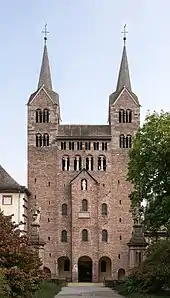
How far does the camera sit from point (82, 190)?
270 ft

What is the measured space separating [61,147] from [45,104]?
6.60 metres

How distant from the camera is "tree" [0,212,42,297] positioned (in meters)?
23.0

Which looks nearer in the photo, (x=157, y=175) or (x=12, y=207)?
(x=157, y=175)

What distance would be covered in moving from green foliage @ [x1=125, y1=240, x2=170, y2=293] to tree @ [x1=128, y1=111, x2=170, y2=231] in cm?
716

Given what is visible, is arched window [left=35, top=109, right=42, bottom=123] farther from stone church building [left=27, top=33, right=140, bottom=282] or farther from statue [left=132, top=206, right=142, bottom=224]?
statue [left=132, top=206, right=142, bottom=224]

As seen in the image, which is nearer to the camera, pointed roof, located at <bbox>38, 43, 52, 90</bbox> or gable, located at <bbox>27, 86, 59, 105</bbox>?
gable, located at <bbox>27, 86, 59, 105</bbox>

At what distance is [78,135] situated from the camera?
8469 centimetres

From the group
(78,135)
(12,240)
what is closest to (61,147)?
(78,135)

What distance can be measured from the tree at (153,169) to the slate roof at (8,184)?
31863 mm

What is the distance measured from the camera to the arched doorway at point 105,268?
8144cm

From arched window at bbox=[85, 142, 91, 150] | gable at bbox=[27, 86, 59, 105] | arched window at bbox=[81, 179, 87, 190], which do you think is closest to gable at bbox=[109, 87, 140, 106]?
arched window at bbox=[85, 142, 91, 150]

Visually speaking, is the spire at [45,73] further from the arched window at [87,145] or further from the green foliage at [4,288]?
the green foliage at [4,288]

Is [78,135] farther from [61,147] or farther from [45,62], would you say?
[45,62]

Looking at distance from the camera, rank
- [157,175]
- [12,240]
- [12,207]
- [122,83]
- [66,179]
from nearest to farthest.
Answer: [12,240]
[157,175]
[12,207]
[66,179]
[122,83]
